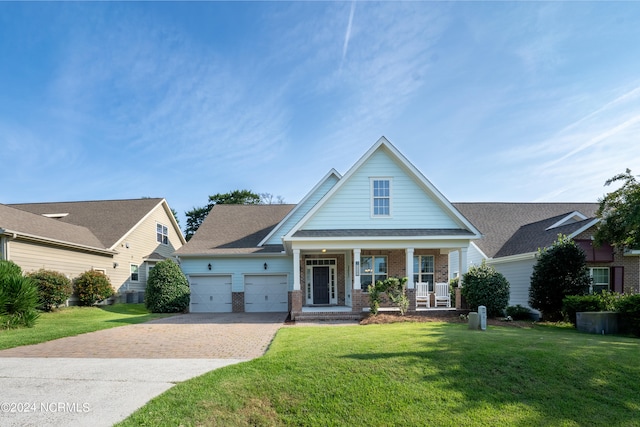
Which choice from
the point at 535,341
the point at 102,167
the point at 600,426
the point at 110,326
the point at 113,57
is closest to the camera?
the point at 600,426

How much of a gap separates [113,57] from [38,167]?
407 inches

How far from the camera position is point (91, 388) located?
557cm

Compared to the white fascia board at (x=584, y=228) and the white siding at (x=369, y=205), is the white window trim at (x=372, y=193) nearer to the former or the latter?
the white siding at (x=369, y=205)

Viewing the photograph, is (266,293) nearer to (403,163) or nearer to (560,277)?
(403,163)

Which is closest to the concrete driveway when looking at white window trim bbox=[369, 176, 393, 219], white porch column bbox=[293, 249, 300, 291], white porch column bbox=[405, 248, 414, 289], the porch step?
the porch step

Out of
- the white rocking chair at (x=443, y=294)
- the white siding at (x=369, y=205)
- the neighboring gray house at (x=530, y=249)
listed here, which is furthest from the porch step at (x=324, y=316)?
the neighboring gray house at (x=530, y=249)

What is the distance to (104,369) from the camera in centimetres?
671

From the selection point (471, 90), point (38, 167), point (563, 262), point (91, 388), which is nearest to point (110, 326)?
point (91, 388)

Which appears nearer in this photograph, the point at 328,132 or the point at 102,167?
the point at 328,132

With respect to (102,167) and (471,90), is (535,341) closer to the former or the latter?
(471,90)

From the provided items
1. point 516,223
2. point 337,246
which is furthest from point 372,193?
point 516,223

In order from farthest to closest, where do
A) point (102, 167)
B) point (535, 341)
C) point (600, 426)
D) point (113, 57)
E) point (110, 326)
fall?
1. point (102, 167)
2. point (113, 57)
3. point (110, 326)
4. point (535, 341)
5. point (600, 426)

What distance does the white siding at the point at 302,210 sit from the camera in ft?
67.1

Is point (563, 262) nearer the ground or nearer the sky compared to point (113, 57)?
nearer the ground
